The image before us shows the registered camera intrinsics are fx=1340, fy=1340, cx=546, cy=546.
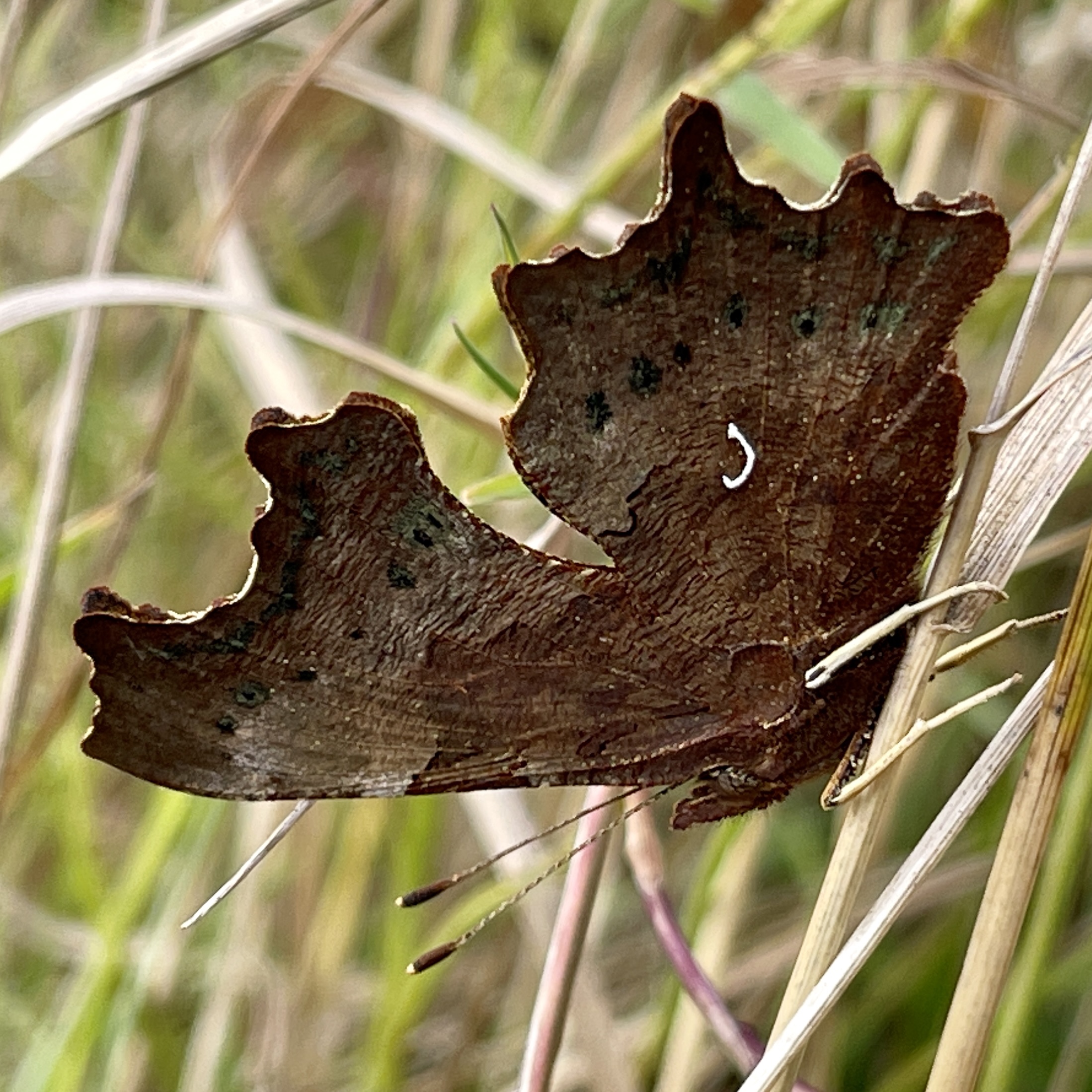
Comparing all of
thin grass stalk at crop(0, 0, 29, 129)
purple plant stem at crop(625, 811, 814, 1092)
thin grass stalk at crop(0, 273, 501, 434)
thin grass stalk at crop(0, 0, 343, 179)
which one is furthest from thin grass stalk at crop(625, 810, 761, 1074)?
thin grass stalk at crop(0, 0, 29, 129)

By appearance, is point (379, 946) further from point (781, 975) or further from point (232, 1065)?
point (781, 975)

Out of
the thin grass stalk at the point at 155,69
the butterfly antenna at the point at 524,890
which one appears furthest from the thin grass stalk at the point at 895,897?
the thin grass stalk at the point at 155,69

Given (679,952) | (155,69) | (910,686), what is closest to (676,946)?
(679,952)

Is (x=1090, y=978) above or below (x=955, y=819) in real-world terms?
above

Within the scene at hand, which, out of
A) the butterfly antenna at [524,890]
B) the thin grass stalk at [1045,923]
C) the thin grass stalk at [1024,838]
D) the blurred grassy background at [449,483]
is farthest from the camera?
the blurred grassy background at [449,483]

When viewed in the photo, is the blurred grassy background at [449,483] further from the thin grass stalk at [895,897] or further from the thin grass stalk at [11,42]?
the thin grass stalk at [895,897]

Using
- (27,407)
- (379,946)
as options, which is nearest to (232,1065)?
(379,946)
